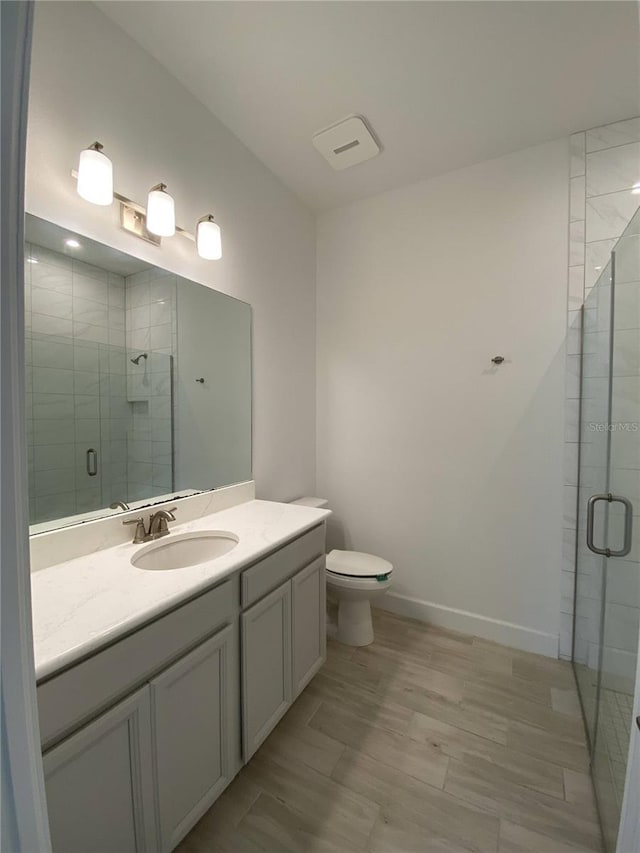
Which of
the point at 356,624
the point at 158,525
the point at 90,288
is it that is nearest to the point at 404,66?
the point at 90,288

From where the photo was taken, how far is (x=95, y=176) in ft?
3.86

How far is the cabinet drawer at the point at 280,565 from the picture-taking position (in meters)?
1.22

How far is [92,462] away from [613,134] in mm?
2817

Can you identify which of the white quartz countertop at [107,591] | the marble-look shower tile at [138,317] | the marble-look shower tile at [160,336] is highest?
the marble-look shower tile at [138,317]

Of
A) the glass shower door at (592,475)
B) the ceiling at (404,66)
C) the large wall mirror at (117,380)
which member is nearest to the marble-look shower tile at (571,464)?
the glass shower door at (592,475)

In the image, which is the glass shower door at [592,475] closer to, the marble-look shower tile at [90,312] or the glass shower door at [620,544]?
the glass shower door at [620,544]

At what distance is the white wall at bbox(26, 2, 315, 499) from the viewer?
3.74ft

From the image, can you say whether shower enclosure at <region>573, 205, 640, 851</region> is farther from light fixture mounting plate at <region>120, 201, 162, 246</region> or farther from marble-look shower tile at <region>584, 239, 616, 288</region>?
light fixture mounting plate at <region>120, 201, 162, 246</region>

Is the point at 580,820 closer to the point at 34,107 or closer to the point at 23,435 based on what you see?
the point at 23,435

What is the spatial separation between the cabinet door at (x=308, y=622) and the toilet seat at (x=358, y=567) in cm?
28

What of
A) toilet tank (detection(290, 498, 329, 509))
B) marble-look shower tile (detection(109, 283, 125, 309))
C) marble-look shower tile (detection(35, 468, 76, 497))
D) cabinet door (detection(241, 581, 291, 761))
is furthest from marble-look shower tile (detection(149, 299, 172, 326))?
toilet tank (detection(290, 498, 329, 509))

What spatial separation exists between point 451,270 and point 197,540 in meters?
2.04

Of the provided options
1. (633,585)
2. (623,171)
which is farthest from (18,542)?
(623,171)

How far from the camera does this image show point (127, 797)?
0.85m
